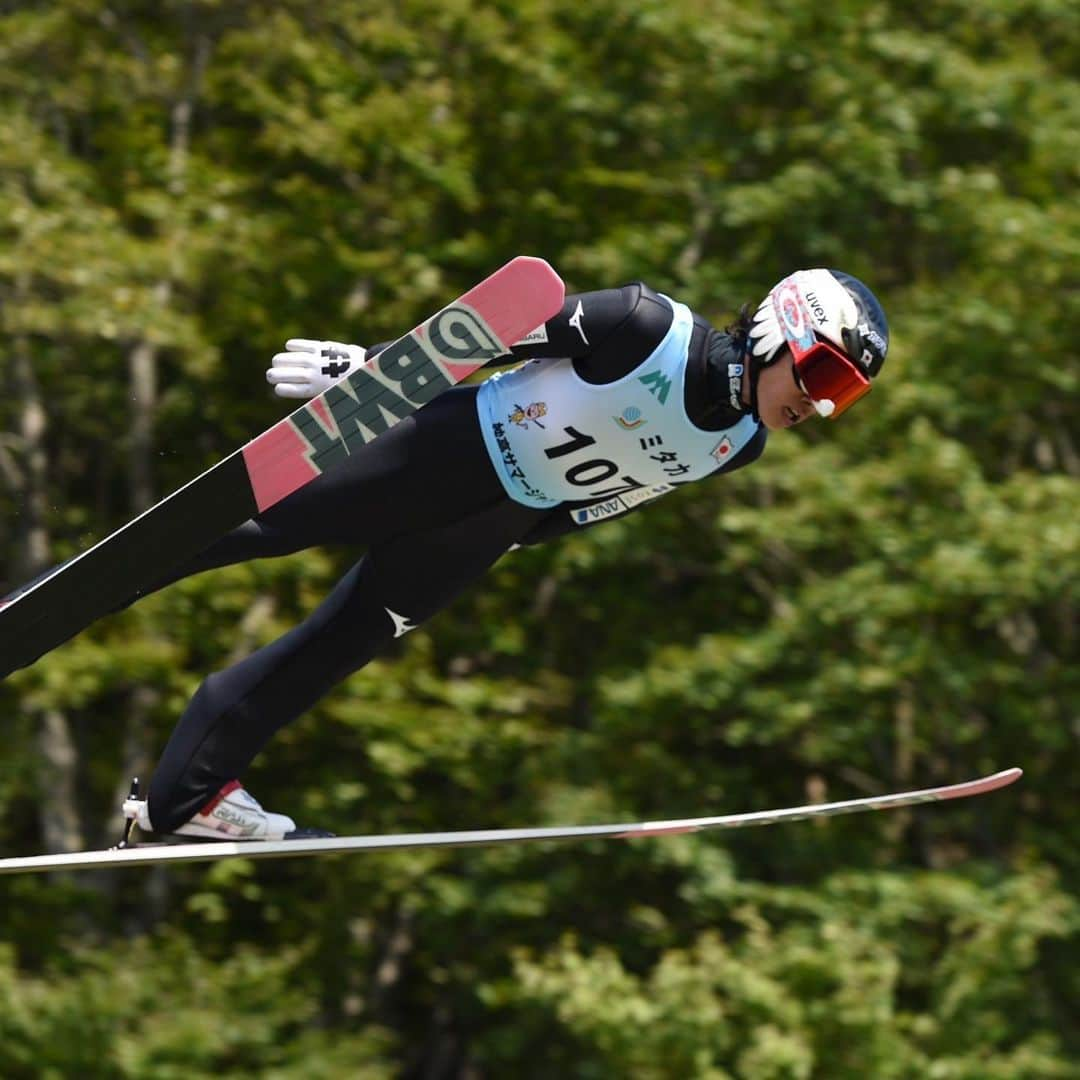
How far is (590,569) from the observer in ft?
25.7

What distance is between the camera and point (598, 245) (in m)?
7.61

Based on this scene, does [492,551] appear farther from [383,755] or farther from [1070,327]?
[1070,327]

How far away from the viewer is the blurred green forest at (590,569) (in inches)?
275

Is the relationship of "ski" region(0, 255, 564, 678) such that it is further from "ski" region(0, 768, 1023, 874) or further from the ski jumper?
"ski" region(0, 768, 1023, 874)

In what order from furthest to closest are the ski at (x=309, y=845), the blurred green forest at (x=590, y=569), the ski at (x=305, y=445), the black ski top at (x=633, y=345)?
the blurred green forest at (x=590, y=569), the ski at (x=309, y=845), the black ski top at (x=633, y=345), the ski at (x=305, y=445)

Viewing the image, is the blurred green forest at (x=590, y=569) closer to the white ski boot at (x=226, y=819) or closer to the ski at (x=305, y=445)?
the white ski boot at (x=226, y=819)

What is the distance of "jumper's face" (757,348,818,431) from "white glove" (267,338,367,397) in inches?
28.2

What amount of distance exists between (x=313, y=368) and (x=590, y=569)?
459 cm

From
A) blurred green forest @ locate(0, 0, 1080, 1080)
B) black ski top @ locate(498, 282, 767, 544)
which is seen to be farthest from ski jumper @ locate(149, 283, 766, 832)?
blurred green forest @ locate(0, 0, 1080, 1080)

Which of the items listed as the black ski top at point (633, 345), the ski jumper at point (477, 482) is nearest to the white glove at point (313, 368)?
the ski jumper at point (477, 482)

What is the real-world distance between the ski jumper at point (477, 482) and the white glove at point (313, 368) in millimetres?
147

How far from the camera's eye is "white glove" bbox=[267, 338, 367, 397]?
3.30 m

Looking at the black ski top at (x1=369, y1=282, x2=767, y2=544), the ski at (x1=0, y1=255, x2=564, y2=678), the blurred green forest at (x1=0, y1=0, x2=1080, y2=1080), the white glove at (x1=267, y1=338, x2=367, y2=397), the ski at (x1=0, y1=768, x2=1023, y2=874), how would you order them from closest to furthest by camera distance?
the ski at (x1=0, y1=255, x2=564, y2=678) → the black ski top at (x1=369, y1=282, x2=767, y2=544) → the white glove at (x1=267, y1=338, x2=367, y2=397) → the ski at (x1=0, y1=768, x2=1023, y2=874) → the blurred green forest at (x1=0, y1=0, x2=1080, y2=1080)

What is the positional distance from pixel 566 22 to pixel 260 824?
5.39 m
